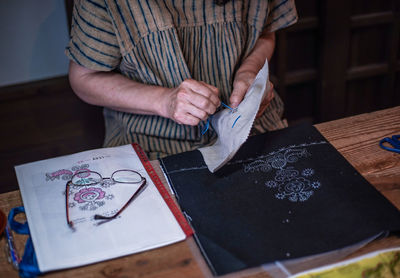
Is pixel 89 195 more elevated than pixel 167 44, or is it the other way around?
pixel 167 44

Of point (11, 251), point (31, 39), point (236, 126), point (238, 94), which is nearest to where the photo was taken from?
point (11, 251)

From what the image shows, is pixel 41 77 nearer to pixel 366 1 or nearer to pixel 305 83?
pixel 305 83

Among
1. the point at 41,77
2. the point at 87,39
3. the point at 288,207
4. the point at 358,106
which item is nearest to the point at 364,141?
the point at 288,207

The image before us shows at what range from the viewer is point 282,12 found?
4.35 ft

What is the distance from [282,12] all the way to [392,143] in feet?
1.80

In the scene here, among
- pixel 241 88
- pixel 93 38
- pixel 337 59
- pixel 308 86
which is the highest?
pixel 93 38

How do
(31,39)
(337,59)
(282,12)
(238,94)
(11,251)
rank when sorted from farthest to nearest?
(337,59) < (31,39) < (282,12) < (238,94) < (11,251)

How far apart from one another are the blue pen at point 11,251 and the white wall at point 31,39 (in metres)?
1.01

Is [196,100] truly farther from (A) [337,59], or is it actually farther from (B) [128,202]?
(A) [337,59]

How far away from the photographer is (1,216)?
2.67ft

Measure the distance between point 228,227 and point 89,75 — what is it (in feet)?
2.12

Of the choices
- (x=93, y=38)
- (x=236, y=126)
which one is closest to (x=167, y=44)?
(x=93, y=38)

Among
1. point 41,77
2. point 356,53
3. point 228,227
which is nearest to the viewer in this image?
point 228,227

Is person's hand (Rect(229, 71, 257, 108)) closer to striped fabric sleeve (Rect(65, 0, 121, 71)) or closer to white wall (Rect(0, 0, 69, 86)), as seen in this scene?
striped fabric sleeve (Rect(65, 0, 121, 71))
